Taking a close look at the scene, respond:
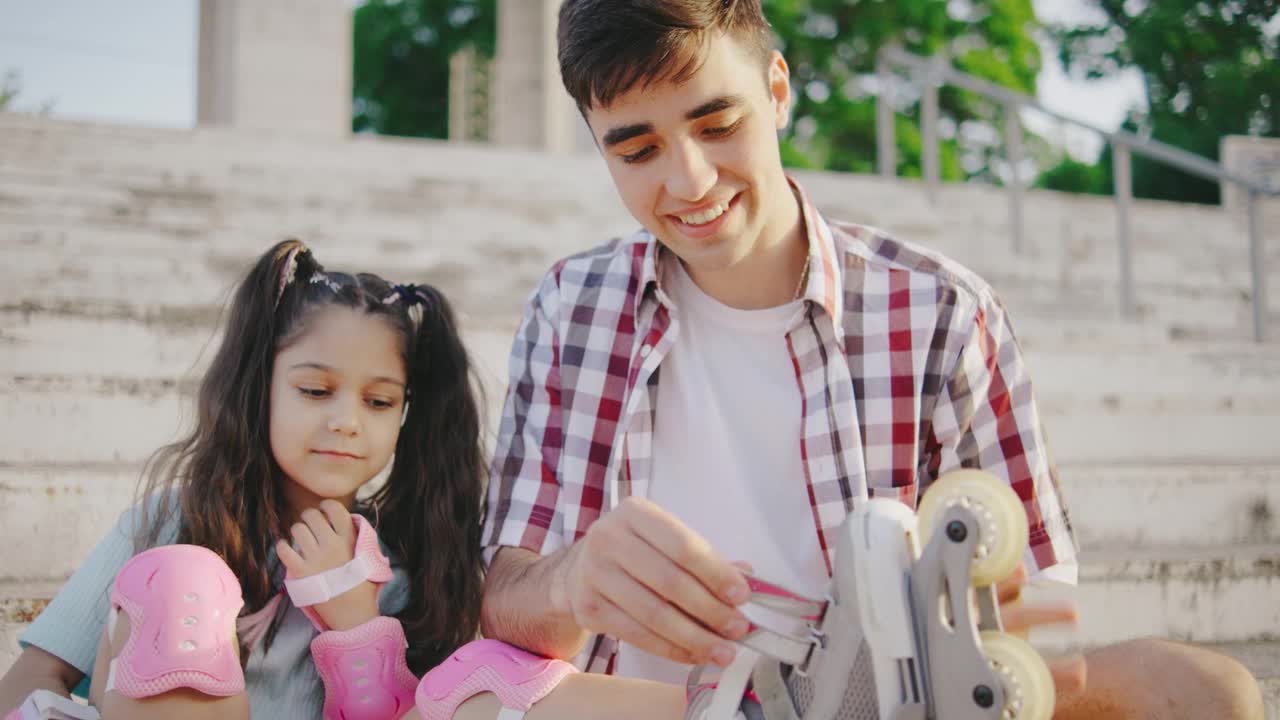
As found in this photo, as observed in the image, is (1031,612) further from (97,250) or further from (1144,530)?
(97,250)

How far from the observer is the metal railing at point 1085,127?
14.6ft

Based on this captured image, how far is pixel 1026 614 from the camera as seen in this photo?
1.20 metres

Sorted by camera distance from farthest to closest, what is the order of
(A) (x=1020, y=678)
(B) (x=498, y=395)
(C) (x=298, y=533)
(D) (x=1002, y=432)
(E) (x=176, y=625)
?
1. (B) (x=498, y=395)
2. (C) (x=298, y=533)
3. (D) (x=1002, y=432)
4. (E) (x=176, y=625)
5. (A) (x=1020, y=678)

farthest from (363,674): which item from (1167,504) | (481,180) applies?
(481,180)

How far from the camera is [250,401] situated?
1982 millimetres

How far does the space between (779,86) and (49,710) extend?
5.14ft

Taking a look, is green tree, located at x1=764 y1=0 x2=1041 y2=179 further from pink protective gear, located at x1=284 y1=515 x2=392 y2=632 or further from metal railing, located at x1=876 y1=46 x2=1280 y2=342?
pink protective gear, located at x1=284 y1=515 x2=392 y2=632

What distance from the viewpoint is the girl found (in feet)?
5.06

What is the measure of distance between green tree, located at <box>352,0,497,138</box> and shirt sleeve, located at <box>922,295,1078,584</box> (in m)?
20.6

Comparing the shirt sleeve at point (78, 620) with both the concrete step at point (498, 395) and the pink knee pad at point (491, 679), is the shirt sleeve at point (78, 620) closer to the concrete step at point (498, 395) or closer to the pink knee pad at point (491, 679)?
the pink knee pad at point (491, 679)

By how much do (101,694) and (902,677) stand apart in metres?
1.18

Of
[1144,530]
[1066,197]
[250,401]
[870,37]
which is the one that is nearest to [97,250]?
[250,401]

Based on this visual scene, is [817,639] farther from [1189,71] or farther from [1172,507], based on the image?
[1189,71]

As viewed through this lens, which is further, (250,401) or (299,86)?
(299,86)
